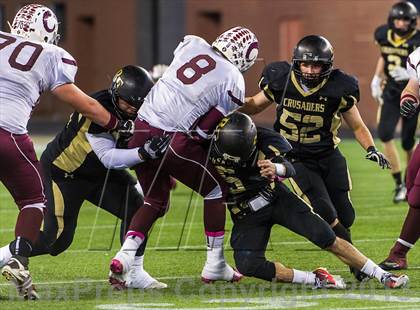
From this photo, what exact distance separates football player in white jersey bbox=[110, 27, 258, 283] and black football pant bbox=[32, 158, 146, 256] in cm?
49

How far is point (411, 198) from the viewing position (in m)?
7.11

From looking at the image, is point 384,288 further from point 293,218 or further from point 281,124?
point 281,124

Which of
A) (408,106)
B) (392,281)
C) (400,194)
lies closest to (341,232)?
(392,281)

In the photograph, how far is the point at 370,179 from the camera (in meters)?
13.8

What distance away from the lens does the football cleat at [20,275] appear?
5.87 meters

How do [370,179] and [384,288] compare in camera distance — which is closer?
[384,288]

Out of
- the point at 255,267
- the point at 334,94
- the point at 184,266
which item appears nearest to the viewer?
the point at 255,267

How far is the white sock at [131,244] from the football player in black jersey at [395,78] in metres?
5.12

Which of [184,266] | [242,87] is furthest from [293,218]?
[184,266]

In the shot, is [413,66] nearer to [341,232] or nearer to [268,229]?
[341,232]

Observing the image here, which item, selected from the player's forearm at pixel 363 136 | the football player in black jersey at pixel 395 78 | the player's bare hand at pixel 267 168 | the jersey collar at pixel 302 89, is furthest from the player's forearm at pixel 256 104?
the football player in black jersey at pixel 395 78

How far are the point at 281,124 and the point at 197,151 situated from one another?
822 mm

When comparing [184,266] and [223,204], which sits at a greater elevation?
[223,204]

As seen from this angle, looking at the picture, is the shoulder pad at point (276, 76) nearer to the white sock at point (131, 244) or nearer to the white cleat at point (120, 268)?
the white sock at point (131, 244)
